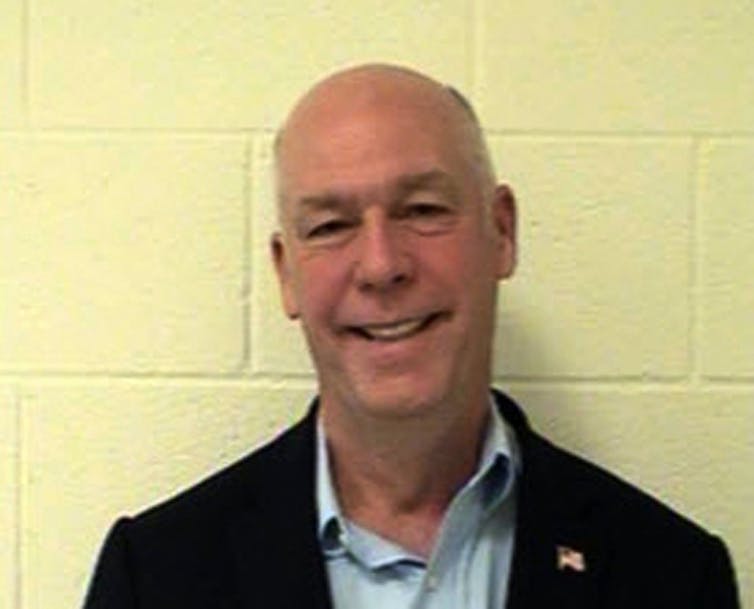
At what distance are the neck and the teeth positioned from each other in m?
0.10

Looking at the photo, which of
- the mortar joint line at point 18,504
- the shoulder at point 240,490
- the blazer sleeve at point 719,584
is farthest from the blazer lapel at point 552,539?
the mortar joint line at point 18,504

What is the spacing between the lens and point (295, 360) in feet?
5.21

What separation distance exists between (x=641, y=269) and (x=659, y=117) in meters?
0.17

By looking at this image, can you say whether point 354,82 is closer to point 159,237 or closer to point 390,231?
point 390,231

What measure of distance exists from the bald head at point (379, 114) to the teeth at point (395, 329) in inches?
6.1

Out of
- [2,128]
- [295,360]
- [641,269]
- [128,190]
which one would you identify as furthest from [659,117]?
[2,128]

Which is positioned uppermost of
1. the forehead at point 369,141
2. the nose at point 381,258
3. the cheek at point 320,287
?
the forehead at point 369,141

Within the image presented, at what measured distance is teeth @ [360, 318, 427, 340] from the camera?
51.9 inches

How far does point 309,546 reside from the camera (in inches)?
52.7

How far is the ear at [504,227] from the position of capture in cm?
139

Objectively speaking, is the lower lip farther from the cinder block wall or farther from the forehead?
the cinder block wall

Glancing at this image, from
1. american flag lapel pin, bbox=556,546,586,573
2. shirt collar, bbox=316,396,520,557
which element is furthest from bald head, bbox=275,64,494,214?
american flag lapel pin, bbox=556,546,586,573

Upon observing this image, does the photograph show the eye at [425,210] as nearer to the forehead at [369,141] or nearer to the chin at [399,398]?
the forehead at [369,141]

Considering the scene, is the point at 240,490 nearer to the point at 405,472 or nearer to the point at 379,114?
the point at 405,472
